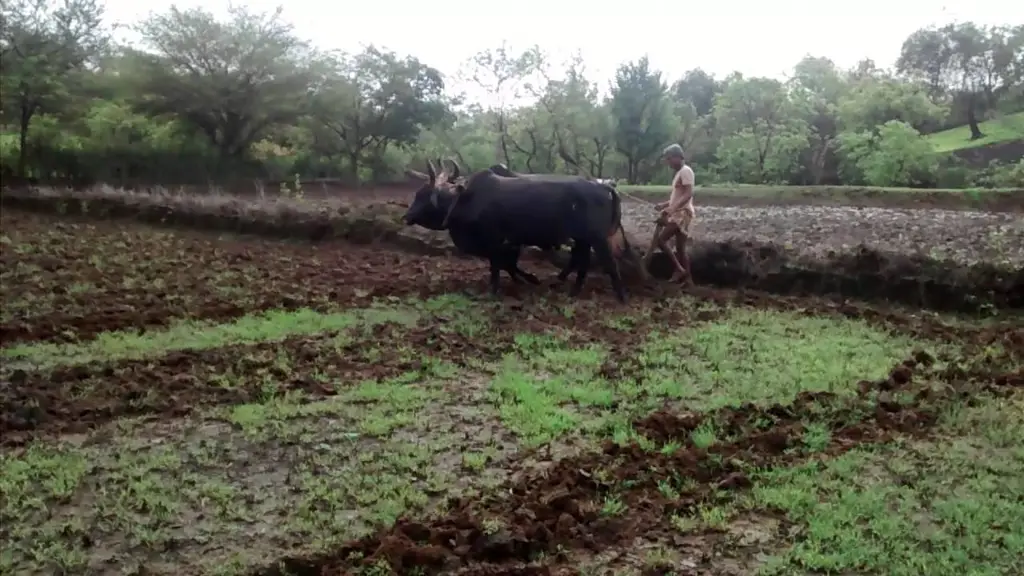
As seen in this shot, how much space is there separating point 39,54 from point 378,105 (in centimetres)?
933

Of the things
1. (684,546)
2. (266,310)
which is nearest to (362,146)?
(266,310)

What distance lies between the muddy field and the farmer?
70cm

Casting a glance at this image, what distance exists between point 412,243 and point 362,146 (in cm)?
995

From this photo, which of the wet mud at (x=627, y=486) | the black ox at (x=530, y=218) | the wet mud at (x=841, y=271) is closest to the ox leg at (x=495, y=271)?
the black ox at (x=530, y=218)

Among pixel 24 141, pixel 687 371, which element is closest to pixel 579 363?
pixel 687 371

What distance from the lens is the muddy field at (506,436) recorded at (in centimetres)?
409

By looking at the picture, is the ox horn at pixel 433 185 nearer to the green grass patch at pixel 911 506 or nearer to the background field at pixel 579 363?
the background field at pixel 579 363

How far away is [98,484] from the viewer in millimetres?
Result: 4941

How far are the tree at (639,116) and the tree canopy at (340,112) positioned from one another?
32 millimetres

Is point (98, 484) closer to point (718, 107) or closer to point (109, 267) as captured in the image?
point (109, 267)

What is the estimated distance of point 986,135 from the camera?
14617 millimetres

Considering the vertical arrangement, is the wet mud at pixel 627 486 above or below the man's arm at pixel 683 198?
below

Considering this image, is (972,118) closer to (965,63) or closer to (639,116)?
(965,63)

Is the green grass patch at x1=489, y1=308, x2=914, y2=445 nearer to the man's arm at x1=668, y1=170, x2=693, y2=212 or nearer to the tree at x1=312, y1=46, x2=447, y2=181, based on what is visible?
the man's arm at x1=668, y1=170, x2=693, y2=212
